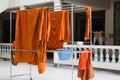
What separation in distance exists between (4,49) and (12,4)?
2.34m

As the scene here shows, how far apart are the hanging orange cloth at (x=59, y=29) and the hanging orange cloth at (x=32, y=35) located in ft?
2.95

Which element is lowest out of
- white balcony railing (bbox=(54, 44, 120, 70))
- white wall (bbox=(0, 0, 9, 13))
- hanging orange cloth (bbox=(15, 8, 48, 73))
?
white balcony railing (bbox=(54, 44, 120, 70))

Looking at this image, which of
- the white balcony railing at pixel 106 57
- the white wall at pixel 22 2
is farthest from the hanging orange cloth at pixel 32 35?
the white wall at pixel 22 2

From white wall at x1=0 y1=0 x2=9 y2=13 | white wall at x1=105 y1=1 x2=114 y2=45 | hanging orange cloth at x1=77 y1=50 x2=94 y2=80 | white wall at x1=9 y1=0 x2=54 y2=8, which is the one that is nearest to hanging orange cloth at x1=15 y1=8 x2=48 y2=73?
hanging orange cloth at x1=77 y1=50 x2=94 y2=80

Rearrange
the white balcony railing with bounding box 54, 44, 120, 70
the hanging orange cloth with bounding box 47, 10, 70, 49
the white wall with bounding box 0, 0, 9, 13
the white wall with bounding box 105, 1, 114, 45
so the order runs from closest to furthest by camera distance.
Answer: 1. the hanging orange cloth with bounding box 47, 10, 70, 49
2. the white balcony railing with bounding box 54, 44, 120, 70
3. the white wall with bounding box 105, 1, 114, 45
4. the white wall with bounding box 0, 0, 9, 13

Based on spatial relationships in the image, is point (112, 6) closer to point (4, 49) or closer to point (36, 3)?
point (36, 3)

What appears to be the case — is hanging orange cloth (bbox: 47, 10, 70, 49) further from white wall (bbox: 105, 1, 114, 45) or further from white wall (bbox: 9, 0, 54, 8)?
white wall (bbox: 105, 1, 114, 45)

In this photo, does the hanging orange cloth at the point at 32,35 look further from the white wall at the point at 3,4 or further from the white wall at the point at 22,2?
the white wall at the point at 3,4

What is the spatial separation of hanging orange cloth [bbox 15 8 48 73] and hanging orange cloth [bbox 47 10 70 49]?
35.4 inches

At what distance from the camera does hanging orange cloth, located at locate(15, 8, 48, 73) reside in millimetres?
6734

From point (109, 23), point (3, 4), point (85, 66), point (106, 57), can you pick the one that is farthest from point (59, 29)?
point (3, 4)

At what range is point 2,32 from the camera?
20.6m

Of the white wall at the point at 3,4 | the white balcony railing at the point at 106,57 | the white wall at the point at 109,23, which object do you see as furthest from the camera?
the white wall at the point at 3,4

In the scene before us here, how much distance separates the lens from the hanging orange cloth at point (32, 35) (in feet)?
22.1
